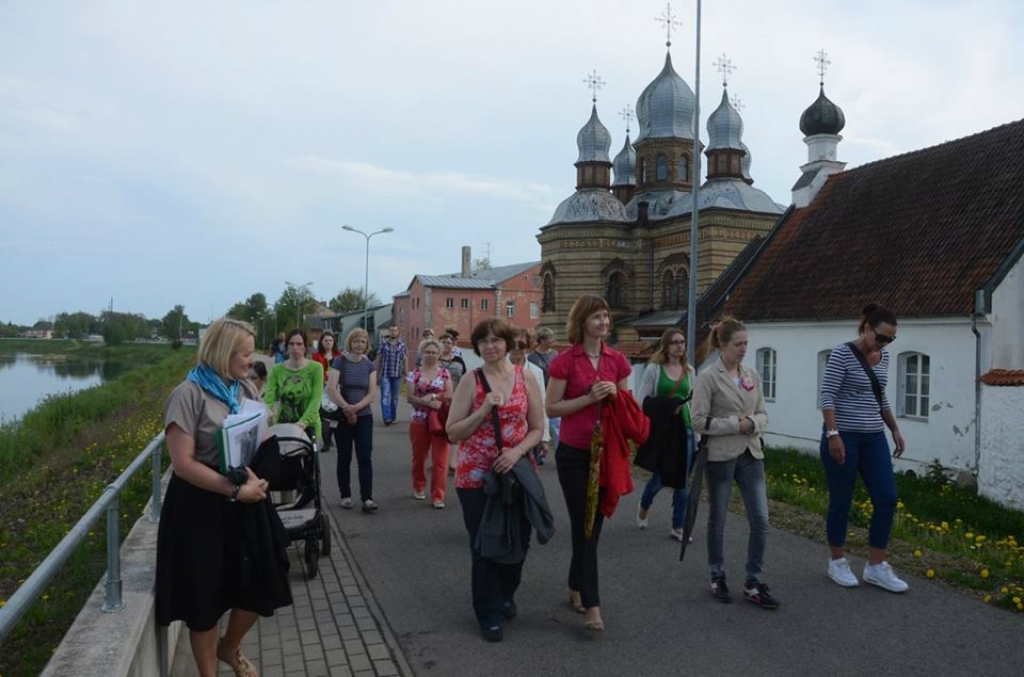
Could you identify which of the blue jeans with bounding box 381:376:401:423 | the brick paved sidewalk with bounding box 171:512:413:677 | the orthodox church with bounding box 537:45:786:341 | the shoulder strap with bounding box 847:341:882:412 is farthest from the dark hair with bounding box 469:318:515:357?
the orthodox church with bounding box 537:45:786:341

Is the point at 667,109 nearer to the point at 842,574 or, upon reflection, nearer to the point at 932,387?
the point at 932,387

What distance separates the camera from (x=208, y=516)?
3.96 metres

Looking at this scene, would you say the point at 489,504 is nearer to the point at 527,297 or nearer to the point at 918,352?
the point at 918,352

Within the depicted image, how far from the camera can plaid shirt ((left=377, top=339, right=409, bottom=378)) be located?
15695mm

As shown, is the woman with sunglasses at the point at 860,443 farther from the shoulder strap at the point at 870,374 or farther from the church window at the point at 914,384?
the church window at the point at 914,384

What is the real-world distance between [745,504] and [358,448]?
431 cm

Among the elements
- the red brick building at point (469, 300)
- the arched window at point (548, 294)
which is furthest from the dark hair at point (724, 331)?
the red brick building at point (469, 300)

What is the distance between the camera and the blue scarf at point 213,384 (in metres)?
3.95

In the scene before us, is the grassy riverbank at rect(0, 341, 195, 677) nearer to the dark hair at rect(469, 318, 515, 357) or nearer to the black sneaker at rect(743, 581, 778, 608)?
the dark hair at rect(469, 318, 515, 357)

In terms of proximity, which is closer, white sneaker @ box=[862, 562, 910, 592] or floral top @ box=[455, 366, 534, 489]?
floral top @ box=[455, 366, 534, 489]

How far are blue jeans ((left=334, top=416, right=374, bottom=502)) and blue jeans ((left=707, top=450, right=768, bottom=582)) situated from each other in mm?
3989

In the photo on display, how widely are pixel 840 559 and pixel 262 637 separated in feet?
13.4

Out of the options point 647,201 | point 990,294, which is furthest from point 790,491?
point 647,201

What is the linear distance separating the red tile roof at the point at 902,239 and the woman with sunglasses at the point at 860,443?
12511 millimetres
